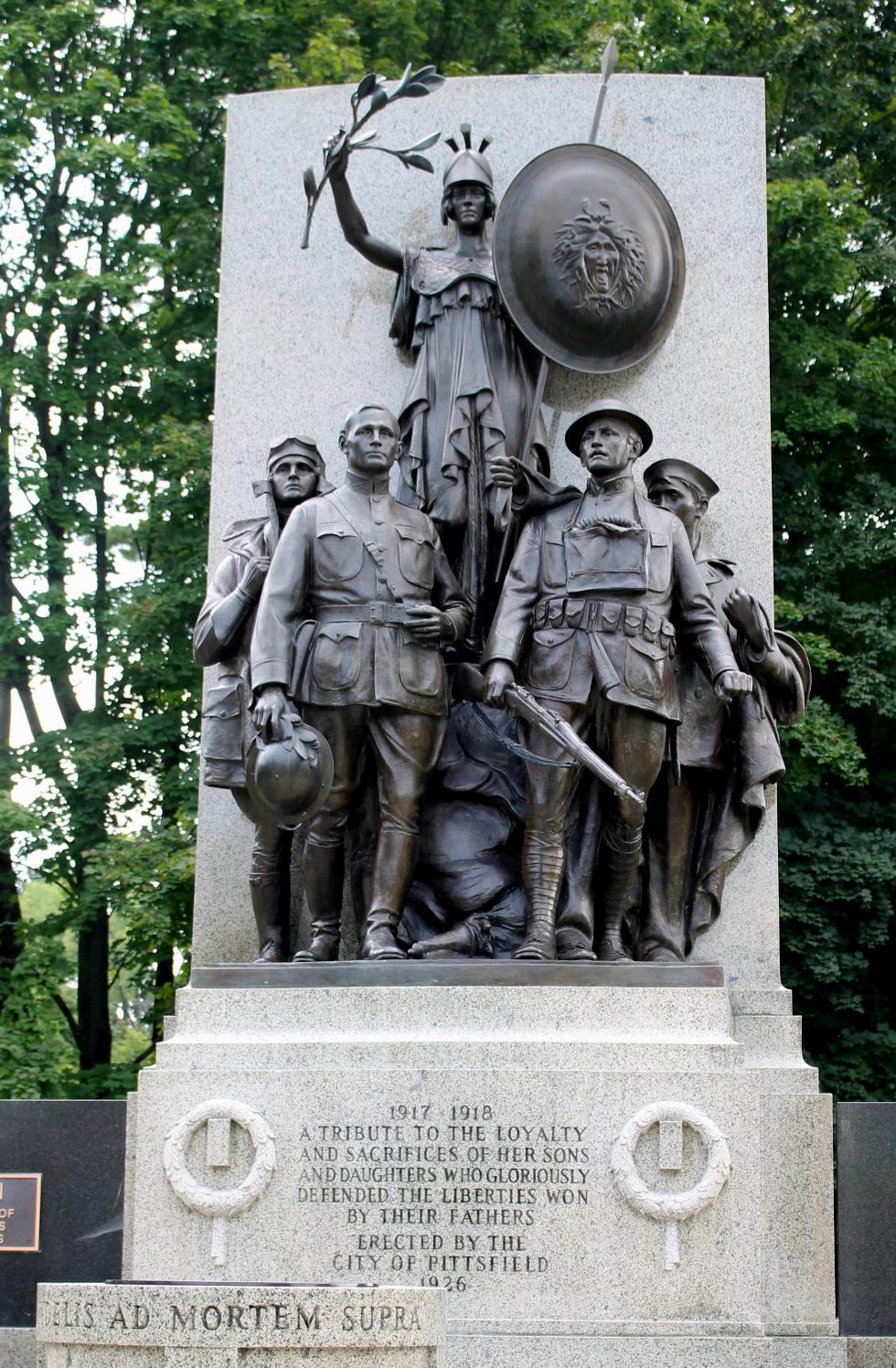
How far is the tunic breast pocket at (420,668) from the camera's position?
9609 mm

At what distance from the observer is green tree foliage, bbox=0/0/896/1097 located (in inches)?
683

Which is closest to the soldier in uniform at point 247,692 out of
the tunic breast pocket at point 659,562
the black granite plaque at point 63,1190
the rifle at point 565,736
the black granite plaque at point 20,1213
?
the black granite plaque at point 63,1190

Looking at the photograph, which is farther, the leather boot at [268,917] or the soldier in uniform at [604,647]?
the leather boot at [268,917]

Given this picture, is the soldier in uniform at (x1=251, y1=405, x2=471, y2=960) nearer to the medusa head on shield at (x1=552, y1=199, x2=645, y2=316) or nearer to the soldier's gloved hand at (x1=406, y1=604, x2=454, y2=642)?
the soldier's gloved hand at (x1=406, y1=604, x2=454, y2=642)

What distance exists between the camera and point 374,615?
9.66 m

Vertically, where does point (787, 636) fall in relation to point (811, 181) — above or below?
below

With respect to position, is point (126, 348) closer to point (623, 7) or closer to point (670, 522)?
point (623, 7)

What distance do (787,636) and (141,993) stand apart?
12.5 metres

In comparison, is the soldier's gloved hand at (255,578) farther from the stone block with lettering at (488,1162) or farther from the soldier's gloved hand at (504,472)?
the stone block with lettering at (488,1162)

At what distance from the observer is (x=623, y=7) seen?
2066 cm

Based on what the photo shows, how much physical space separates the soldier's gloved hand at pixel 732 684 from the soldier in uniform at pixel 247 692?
88.1 inches

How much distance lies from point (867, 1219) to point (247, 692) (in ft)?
12.7

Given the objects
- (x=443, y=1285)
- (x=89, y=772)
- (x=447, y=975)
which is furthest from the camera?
(x=89, y=772)

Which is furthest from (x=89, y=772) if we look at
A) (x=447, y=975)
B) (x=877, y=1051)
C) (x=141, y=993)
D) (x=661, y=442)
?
(x=447, y=975)
